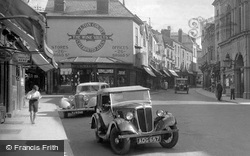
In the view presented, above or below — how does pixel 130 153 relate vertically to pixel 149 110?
below

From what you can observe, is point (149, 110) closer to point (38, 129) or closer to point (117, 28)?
point (38, 129)

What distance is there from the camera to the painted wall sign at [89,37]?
3819 centimetres

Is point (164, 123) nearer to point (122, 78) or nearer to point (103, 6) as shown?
point (122, 78)

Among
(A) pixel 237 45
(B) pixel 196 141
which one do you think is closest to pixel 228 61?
(A) pixel 237 45

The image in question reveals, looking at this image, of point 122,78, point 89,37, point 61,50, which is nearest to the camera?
point 89,37

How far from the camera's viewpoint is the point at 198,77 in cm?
9075

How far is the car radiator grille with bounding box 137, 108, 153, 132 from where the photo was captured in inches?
321

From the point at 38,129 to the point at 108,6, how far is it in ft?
97.9

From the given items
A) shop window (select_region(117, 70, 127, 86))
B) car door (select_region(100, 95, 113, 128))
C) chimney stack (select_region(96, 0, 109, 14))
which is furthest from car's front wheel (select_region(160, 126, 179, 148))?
chimney stack (select_region(96, 0, 109, 14))

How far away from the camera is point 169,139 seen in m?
8.31

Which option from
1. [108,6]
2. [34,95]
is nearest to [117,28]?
[108,6]

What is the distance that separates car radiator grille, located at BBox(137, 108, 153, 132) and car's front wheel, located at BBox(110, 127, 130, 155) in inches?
23.9

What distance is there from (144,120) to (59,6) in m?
33.5

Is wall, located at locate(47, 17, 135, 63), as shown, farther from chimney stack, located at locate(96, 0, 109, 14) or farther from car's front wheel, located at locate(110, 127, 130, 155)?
car's front wheel, located at locate(110, 127, 130, 155)
